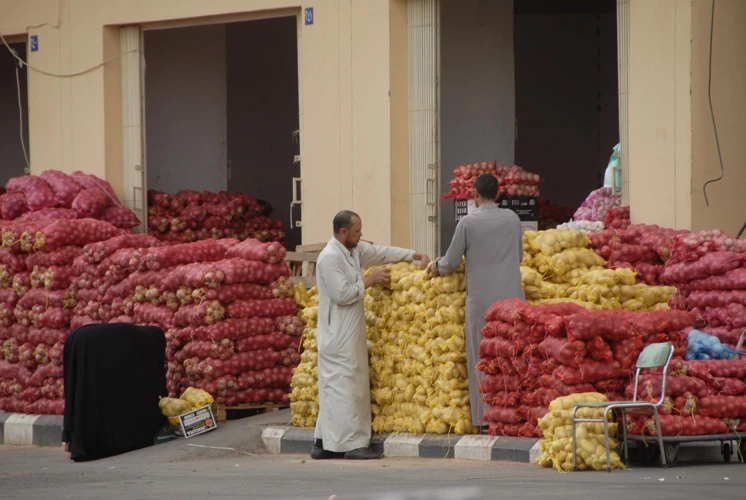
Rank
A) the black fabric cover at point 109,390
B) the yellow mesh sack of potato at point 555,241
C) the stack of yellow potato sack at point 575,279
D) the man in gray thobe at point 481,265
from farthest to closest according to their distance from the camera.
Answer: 1. the black fabric cover at point 109,390
2. the yellow mesh sack of potato at point 555,241
3. the stack of yellow potato sack at point 575,279
4. the man in gray thobe at point 481,265

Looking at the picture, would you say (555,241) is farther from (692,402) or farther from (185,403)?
(185,403)

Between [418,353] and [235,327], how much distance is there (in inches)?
113

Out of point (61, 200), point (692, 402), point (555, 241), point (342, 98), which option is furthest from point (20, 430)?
point (692, 402)

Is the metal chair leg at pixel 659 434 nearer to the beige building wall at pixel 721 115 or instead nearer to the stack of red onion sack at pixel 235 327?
the beige building wall at pixel 721 115

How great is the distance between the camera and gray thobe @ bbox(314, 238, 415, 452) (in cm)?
1113

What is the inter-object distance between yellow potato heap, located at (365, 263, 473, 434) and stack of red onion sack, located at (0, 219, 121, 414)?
4.85m

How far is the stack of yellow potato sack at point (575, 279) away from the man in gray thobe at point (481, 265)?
0.56 meters

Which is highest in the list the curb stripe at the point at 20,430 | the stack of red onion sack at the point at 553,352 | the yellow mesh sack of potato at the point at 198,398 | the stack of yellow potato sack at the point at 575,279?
the stack of yellow potato sack at the point at 575,279

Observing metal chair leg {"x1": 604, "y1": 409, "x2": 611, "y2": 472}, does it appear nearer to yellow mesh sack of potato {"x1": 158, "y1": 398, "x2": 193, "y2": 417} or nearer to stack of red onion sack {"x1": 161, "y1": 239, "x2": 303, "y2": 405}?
stack of red onion sack {"x1": 161, "y1": 239, "x2": 303, "y2": 405}

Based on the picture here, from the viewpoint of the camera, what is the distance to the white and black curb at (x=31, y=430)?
575 inches

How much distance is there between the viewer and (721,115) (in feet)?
44.3

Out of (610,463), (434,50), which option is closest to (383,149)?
(434,50)

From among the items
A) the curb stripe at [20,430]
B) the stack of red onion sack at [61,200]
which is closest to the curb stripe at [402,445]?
the curb stripe at [20,430]

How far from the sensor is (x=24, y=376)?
15.2 metres
